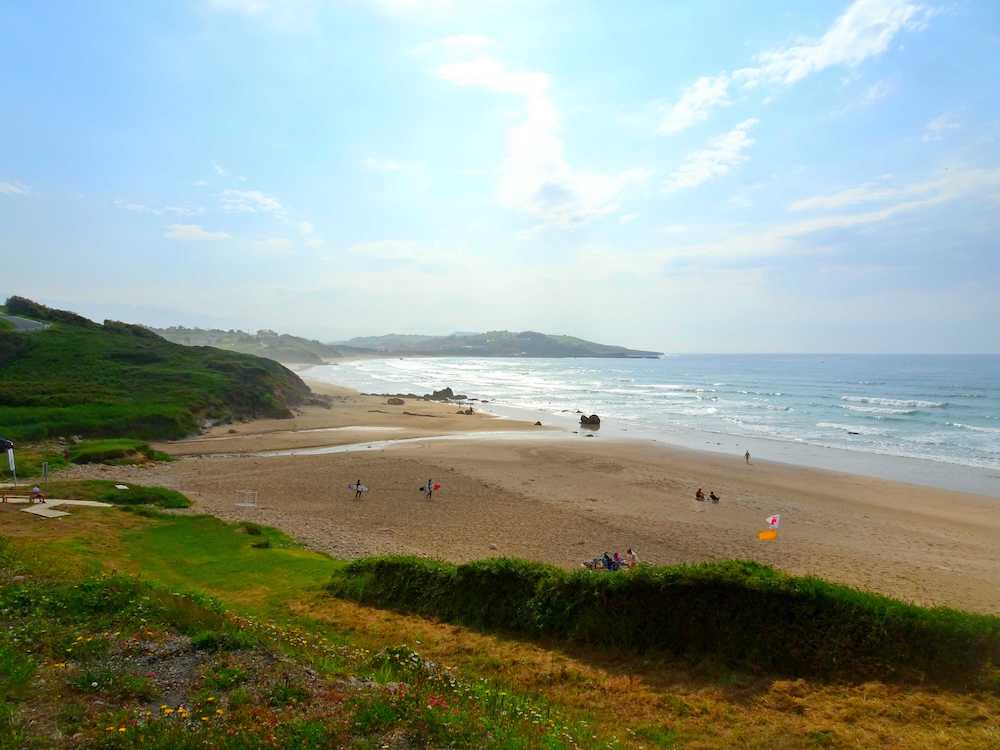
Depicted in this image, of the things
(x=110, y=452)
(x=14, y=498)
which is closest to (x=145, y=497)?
(x=14, y=498)

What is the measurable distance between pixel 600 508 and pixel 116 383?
4684 centimetres

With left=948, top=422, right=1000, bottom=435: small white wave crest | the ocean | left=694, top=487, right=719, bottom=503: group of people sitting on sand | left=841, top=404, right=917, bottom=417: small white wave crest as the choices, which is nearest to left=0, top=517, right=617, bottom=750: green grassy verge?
left=694, top=487, right=719, bottom=503: group of people sitting on sand

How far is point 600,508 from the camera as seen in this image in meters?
26.2

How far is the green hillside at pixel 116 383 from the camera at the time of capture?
38.3m

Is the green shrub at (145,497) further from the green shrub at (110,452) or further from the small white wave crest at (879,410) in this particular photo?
the small white wave crest at (879,410)

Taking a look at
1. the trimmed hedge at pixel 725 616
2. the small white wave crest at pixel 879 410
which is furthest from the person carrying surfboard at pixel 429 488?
the small white wave crest at pixel 879 410

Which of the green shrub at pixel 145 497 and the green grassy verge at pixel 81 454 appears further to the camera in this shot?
the green grassy verge at pixel 81 454

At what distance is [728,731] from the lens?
7438 mm

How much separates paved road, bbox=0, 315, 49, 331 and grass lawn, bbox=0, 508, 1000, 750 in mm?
65595

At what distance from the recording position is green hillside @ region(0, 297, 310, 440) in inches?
1507

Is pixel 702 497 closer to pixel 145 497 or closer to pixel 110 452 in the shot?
pixel 145 497

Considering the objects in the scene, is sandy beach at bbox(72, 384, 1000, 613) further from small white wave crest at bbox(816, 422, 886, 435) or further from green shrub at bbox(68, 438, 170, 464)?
small white wave crest at bbox(816, 422, 886, 435)

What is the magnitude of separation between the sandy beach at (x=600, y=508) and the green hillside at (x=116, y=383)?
5139mm

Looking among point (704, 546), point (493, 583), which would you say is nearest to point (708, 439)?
point (704, 546)
